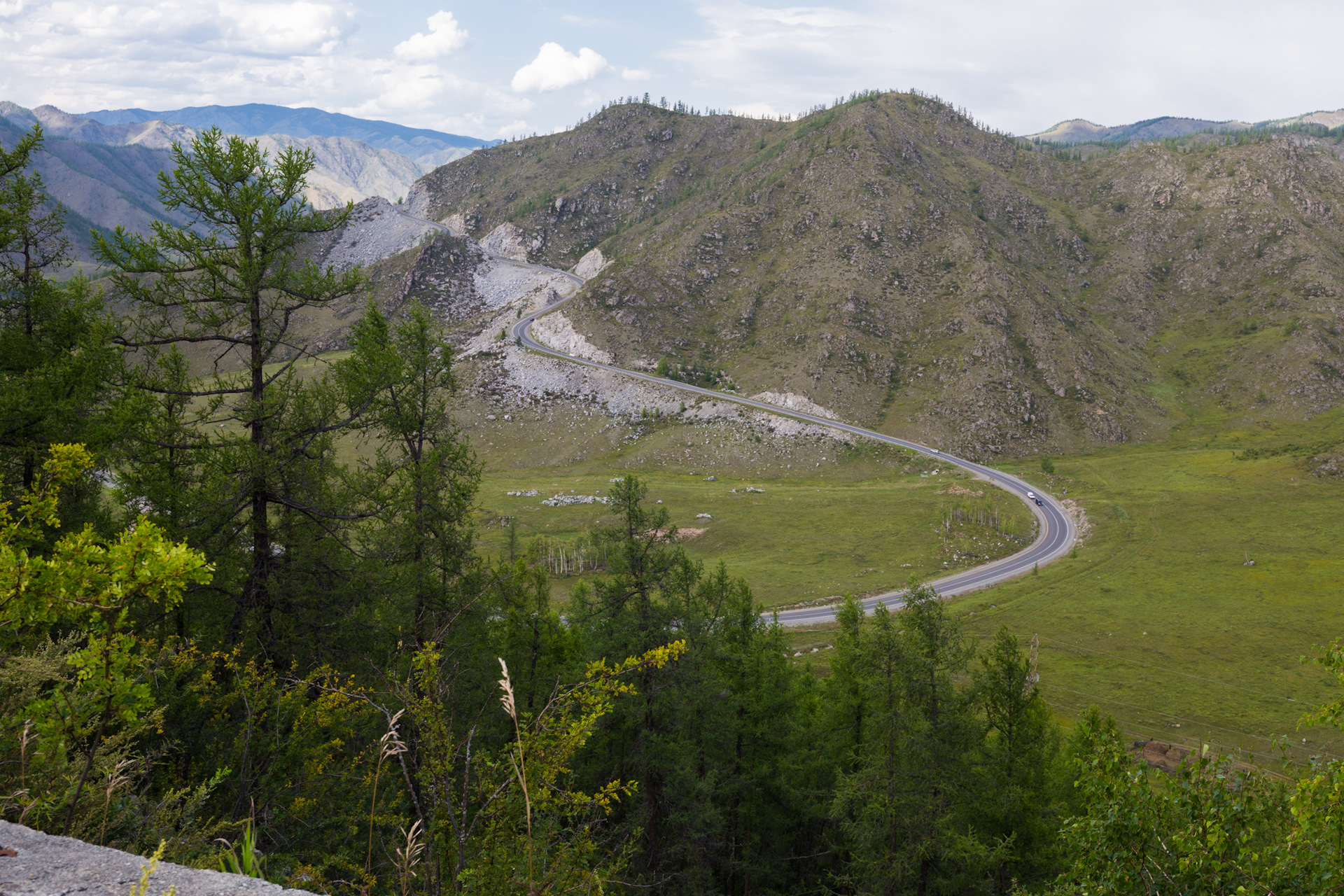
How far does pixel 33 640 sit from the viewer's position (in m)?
8.83

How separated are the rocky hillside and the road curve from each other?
17.2 ft

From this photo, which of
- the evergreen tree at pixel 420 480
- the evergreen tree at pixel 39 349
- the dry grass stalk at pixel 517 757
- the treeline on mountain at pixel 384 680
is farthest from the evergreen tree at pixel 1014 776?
the evergreen tree at pixel 39 349

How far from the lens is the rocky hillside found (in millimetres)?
128375

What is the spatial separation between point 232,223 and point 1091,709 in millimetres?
31243

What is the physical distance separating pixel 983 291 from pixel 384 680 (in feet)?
482

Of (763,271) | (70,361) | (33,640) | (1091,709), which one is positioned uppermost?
(763,271)

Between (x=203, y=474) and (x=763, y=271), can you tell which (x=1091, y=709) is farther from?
(x=763, y=271)

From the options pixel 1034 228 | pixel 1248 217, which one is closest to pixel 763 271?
pixel 1034 228

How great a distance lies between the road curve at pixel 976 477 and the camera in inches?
2721

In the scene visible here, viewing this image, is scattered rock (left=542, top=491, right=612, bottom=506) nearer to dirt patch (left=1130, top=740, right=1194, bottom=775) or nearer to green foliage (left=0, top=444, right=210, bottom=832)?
dirt patch (left=1130, top=740, right=1194, bottom=775)

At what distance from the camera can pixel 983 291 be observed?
5404 inches

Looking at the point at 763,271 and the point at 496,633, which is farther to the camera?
the point at 763,271

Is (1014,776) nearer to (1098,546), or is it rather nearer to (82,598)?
(82,598)

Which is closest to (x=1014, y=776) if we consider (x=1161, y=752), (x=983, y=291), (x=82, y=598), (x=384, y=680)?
(x=384, y=680)
